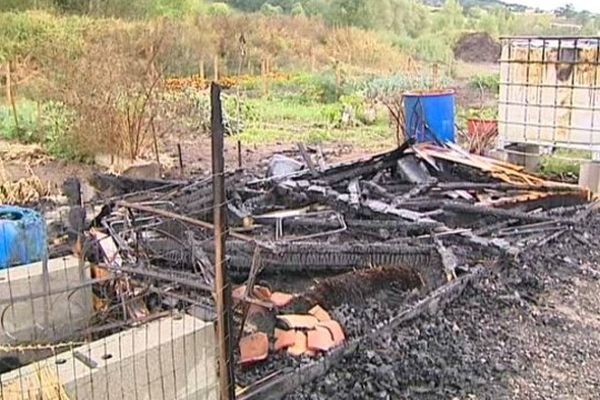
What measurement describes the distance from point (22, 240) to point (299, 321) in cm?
218

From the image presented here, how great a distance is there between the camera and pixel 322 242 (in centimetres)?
678

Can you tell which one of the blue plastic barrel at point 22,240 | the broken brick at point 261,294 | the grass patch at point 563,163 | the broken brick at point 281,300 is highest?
the blue plastic barrel at point 22,240

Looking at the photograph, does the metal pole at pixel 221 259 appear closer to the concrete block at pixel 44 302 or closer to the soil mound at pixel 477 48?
the concrete block at pixel 44 302

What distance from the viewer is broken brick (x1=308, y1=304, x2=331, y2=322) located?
524cm

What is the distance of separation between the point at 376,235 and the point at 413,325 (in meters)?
2.09

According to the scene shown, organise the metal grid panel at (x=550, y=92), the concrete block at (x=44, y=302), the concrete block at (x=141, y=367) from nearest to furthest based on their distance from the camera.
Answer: the concrete block at (x=141, y=367)
the concrete block at (x=44, y=302)
the metal grid panel at (x=550, y=92)

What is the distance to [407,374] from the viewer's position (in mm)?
4449

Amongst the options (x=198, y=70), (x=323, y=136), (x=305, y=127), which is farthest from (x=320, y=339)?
(x=198, y=70)

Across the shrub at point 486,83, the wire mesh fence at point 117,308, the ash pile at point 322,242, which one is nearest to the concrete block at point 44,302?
the wire mesh fence at point 117,308

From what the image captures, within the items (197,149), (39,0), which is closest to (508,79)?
(197,149)

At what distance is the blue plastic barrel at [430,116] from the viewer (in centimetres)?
1075

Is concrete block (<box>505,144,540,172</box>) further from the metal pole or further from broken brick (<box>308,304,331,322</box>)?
the metal pole

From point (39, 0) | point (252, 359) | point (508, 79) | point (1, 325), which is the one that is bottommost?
point (252, 359)

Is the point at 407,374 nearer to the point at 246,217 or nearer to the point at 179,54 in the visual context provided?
the point at 246,217
